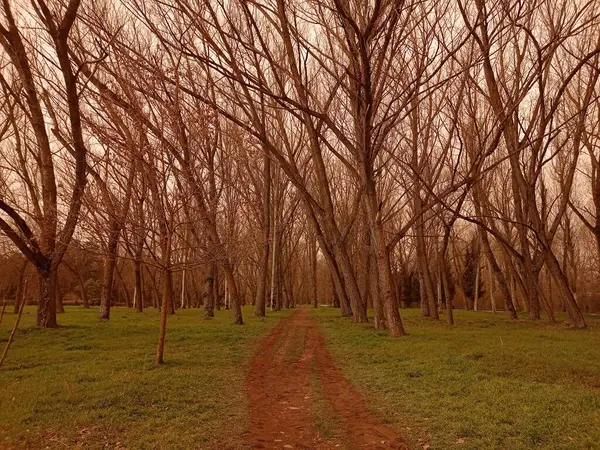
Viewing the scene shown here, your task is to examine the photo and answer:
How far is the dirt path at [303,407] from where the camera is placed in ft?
15.3

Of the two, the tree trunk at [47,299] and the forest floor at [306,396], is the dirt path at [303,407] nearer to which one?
the forest floor at [306,396]

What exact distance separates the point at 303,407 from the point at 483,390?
2.37m

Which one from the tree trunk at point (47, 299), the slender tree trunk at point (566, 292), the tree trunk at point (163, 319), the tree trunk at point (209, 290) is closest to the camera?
the tree trunk at point (163, 319)

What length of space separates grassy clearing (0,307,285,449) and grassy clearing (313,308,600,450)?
6.66 feet

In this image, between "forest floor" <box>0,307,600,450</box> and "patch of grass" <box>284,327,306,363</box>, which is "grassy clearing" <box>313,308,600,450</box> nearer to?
"forest floor" <box>0,307,600,450</box>

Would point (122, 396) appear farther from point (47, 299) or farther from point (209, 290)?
point (209, 290)

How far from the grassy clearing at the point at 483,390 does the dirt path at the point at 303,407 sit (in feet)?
0.85

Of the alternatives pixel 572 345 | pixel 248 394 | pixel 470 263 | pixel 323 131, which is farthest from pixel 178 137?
pixel 470 263

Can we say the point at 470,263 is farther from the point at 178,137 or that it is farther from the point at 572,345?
the point at 178,137

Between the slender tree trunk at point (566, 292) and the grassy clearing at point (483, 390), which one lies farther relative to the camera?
the slender tree trunk at point (566, 292)

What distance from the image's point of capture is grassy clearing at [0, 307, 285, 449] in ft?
15.4

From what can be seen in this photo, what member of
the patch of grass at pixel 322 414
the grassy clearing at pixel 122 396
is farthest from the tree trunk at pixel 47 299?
the patch of grass at pixel 322 414

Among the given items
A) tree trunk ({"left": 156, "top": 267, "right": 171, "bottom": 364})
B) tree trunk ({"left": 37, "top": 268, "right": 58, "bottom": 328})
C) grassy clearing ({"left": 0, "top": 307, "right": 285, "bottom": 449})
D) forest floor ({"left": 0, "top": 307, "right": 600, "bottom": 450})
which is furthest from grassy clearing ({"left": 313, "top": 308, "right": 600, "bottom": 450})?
tree trunk ({"left": 37, "top": 268, "right": 58, "bottom": 328})

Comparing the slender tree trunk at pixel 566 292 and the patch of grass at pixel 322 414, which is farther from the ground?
the slender tree trunk at pixel 566 292
